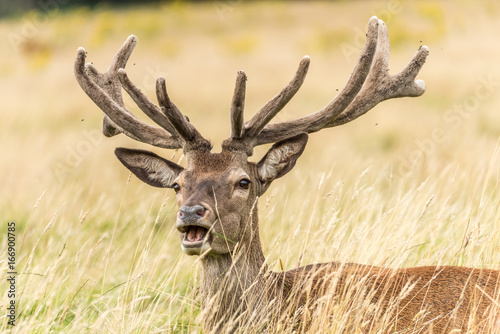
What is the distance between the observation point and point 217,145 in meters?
11.7

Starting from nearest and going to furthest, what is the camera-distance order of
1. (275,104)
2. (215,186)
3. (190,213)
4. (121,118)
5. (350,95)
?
(190,213) < (215,186) < (275,104) < (350,95) < (121,118)

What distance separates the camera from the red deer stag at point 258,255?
13.4 feet

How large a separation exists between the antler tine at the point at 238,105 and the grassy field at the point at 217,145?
0.49 meters

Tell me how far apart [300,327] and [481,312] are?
109 centimetres

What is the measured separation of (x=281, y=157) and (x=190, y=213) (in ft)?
2.93

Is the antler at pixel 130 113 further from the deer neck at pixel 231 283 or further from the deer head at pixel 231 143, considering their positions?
the deer neck at pixel 231 283

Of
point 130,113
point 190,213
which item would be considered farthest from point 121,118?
point 190,213

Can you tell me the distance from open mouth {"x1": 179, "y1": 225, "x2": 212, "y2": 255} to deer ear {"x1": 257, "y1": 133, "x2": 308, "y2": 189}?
0.68 meters

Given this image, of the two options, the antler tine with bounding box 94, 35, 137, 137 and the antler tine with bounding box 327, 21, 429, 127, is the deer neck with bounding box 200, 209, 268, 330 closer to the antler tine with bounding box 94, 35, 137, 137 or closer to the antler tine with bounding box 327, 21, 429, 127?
the antler tine with bounding box 327, 21, 429, 127

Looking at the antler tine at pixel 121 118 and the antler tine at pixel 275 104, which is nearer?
the antler tine at pixel 275 104

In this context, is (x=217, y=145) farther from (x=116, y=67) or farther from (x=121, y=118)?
(x=121, y=118)

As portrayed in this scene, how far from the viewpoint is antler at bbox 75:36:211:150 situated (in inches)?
176

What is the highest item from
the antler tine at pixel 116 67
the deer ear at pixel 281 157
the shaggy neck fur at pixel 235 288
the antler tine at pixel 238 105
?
the antler tine at pixel 116 67

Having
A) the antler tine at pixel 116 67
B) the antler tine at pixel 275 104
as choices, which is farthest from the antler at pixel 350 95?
the antler tine at pixel 116 67
